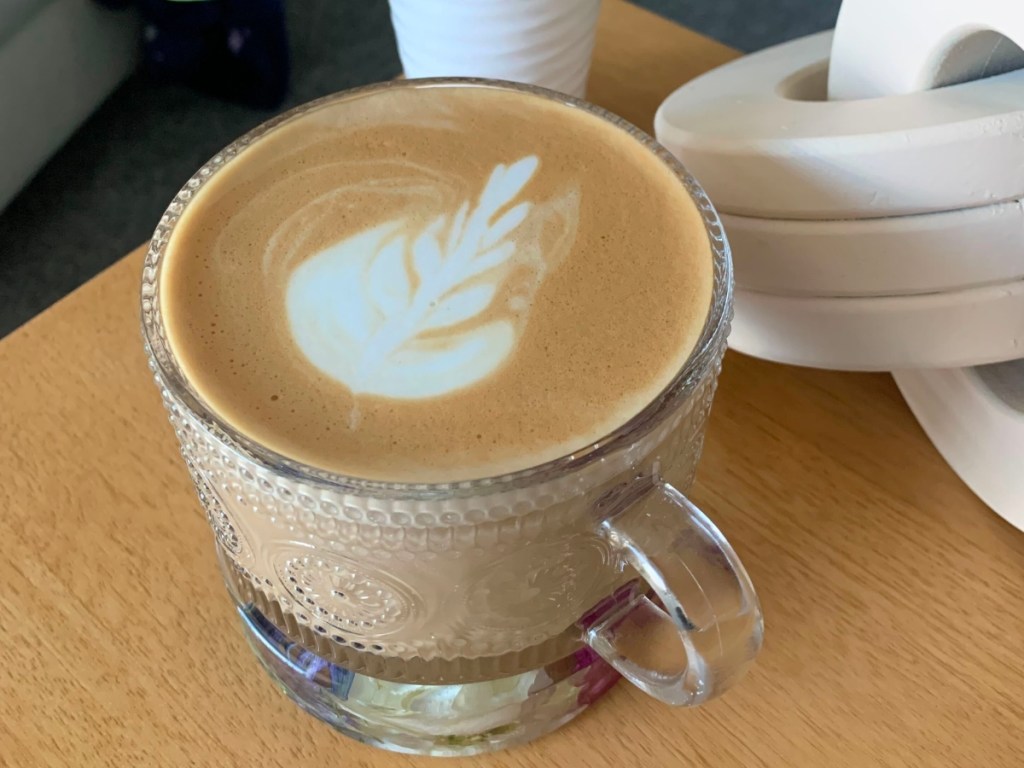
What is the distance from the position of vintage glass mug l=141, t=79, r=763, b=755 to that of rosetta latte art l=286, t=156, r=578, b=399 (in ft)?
0.14

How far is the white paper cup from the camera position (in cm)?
52

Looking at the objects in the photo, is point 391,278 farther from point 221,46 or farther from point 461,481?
point 221,46

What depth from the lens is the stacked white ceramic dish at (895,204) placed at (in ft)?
1.21

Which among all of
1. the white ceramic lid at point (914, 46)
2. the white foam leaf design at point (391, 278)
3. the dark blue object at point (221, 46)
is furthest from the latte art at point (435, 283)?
the dark blue object at point (221, 46)

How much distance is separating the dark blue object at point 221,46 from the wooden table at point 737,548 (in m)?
0.70

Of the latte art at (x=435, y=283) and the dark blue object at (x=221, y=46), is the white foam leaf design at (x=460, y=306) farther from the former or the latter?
the dark blue object at (x=221, y=46)

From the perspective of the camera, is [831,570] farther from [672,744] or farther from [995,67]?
[995,67]

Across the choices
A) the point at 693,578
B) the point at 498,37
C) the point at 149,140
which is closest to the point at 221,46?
the point at 149,140

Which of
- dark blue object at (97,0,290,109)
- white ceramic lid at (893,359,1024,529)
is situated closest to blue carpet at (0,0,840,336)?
dark blue object at (97,0,290,109)

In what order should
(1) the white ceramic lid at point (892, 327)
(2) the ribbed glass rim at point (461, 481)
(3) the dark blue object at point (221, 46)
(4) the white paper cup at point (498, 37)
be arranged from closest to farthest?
1. (2) the ribbed glass rim at point (461, 481)
2. (1) the white ceramic lid at point (892, 327)
3. (4) the white paper cup at point (498, 37)
4. (3) the dark blue object at point (221, 46)

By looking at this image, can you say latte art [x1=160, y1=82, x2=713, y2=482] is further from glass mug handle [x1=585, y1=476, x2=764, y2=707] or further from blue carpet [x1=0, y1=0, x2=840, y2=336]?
blue carpet [x1=0, y1=0, x2=840, y2=336]

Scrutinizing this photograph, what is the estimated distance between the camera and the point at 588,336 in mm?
324

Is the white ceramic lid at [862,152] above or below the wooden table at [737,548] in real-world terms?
above

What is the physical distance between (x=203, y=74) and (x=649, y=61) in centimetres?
73
